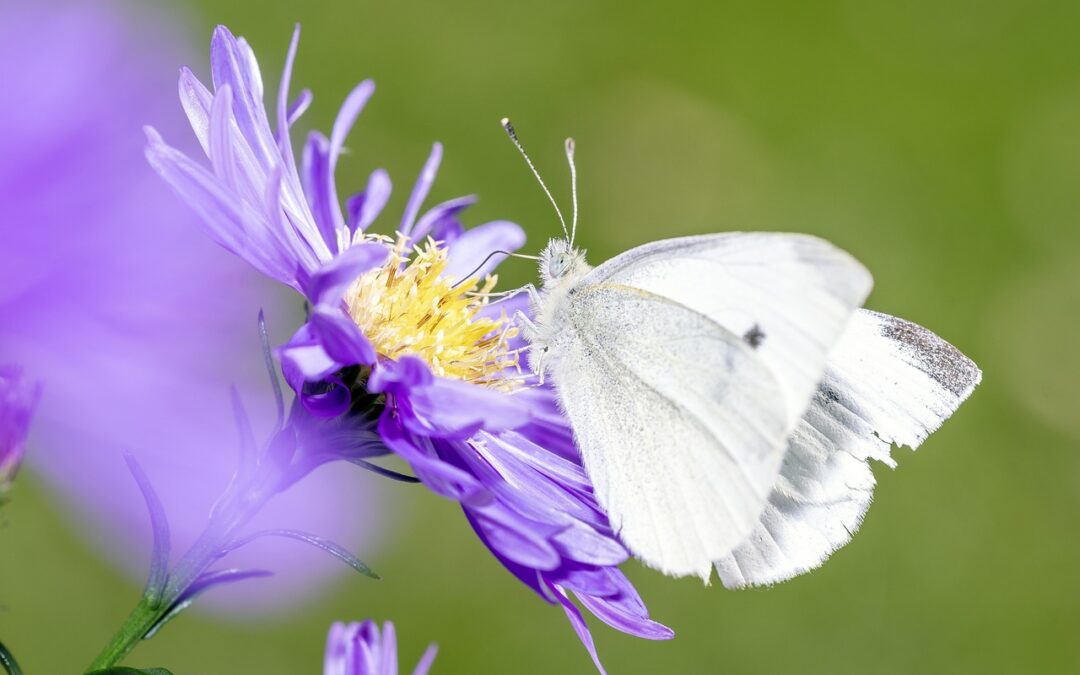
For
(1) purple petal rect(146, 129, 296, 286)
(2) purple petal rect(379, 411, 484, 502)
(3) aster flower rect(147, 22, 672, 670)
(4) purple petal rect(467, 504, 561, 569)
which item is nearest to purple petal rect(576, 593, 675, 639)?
(3) aster flower rect(147, 22, 672, 670)

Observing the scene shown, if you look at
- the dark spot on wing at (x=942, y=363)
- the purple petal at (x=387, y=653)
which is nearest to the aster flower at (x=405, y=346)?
the purple petal at (x=387, y=653)

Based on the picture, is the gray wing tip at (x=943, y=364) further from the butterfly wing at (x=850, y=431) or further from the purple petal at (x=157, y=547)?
the purple petal at (x=157, y=547)

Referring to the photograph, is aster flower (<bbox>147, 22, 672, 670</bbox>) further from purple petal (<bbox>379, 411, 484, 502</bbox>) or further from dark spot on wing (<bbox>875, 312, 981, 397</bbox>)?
dark spot on wing (<bbox>875, 312, 981, 397</bbox>)

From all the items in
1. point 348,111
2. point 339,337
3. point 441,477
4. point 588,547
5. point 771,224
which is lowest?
point 771,224

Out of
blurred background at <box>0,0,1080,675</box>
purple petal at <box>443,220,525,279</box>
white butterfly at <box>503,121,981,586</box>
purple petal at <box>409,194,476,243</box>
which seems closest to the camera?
white butterfly at <box>503,121,981,586</box>

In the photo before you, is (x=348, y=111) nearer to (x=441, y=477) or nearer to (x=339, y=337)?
(x=339, y=337)

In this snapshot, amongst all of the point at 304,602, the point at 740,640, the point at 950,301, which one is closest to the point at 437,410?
the point at 304,602

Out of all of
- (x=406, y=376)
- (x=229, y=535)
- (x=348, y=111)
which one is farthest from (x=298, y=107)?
(x=229, y=535)
